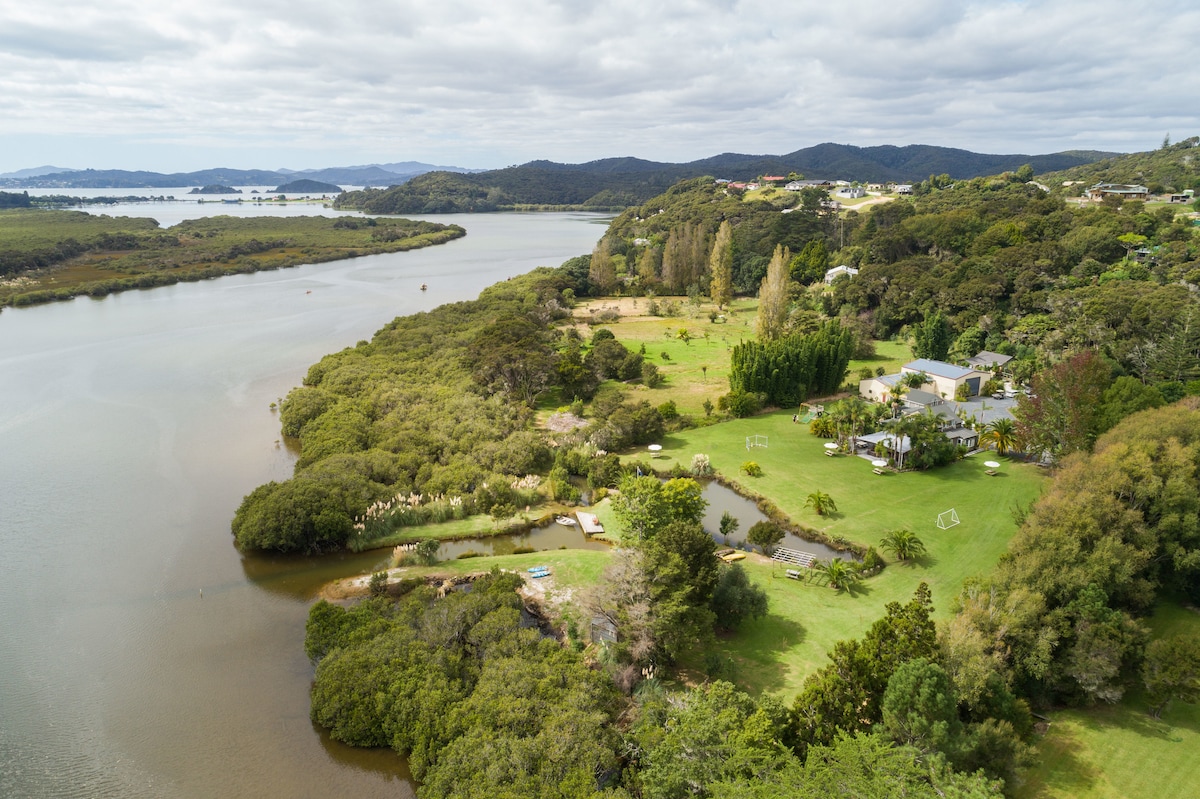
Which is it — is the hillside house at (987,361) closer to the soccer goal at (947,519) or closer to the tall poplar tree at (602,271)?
the soccer goal at (947,519)

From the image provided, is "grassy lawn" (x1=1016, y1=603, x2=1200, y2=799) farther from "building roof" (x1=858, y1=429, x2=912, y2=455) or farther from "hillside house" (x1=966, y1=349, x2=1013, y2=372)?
"hillside house" (x1=966, y1=349, x2=1013, y2=372)

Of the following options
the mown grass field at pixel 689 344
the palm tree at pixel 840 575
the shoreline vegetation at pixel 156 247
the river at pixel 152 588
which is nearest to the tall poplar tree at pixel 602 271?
the mown grass field at pixel 689 344

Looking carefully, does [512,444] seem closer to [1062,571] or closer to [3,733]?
[3,733]

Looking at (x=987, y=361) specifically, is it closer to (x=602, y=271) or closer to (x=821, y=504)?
(x=821, y=504)

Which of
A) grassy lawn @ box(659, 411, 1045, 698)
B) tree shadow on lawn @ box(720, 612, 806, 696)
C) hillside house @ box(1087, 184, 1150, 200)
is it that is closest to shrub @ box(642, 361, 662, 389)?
grassy lawn @ box(659, 411, 1045, 698)

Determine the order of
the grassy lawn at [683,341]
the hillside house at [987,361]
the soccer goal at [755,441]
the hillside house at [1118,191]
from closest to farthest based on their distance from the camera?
1. the soccer goal at [755,441]
2. the hillside house at [987,361]
3. the grassy lawn at [683,341]
4. the hillside house at [1118,191]

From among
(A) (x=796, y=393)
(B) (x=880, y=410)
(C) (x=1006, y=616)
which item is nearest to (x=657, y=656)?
(C) (x=1006, y=616)
